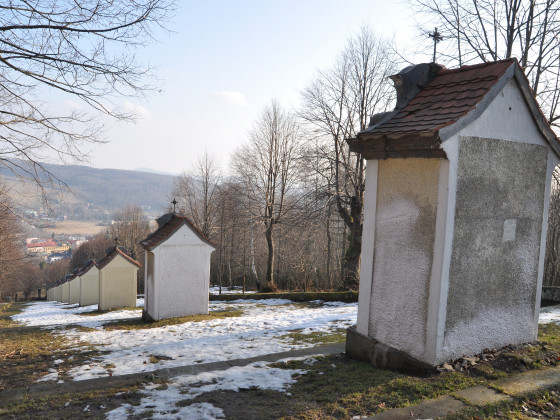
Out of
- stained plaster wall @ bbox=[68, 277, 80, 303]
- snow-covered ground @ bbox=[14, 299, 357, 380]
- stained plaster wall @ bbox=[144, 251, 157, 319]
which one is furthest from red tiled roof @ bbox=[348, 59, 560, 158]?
stained plaster wall @ bbox=[68, 277, 80, 303]

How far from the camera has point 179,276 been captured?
1194 centimetres

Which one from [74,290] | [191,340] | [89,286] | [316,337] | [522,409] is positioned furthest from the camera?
[74,290]

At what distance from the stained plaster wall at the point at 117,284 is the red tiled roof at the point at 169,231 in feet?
18.8

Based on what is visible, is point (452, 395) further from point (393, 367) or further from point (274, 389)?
point (274, 389)

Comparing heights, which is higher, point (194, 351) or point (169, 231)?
point (169, 231)

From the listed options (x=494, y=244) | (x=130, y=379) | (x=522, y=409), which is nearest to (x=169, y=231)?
(x=130, y=379)

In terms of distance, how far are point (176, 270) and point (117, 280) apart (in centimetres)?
684

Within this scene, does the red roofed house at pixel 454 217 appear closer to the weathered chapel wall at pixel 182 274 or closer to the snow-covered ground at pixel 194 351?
the snow-covered ground at pixel 194 351

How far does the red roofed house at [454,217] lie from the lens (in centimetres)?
492

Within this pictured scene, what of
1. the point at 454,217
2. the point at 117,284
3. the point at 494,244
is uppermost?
the point at 454,217

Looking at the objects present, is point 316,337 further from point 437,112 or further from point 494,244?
point 437,112

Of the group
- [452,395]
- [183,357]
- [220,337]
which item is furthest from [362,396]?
[220,337]

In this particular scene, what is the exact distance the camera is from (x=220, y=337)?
332 inches

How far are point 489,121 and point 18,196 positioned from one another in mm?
9060
